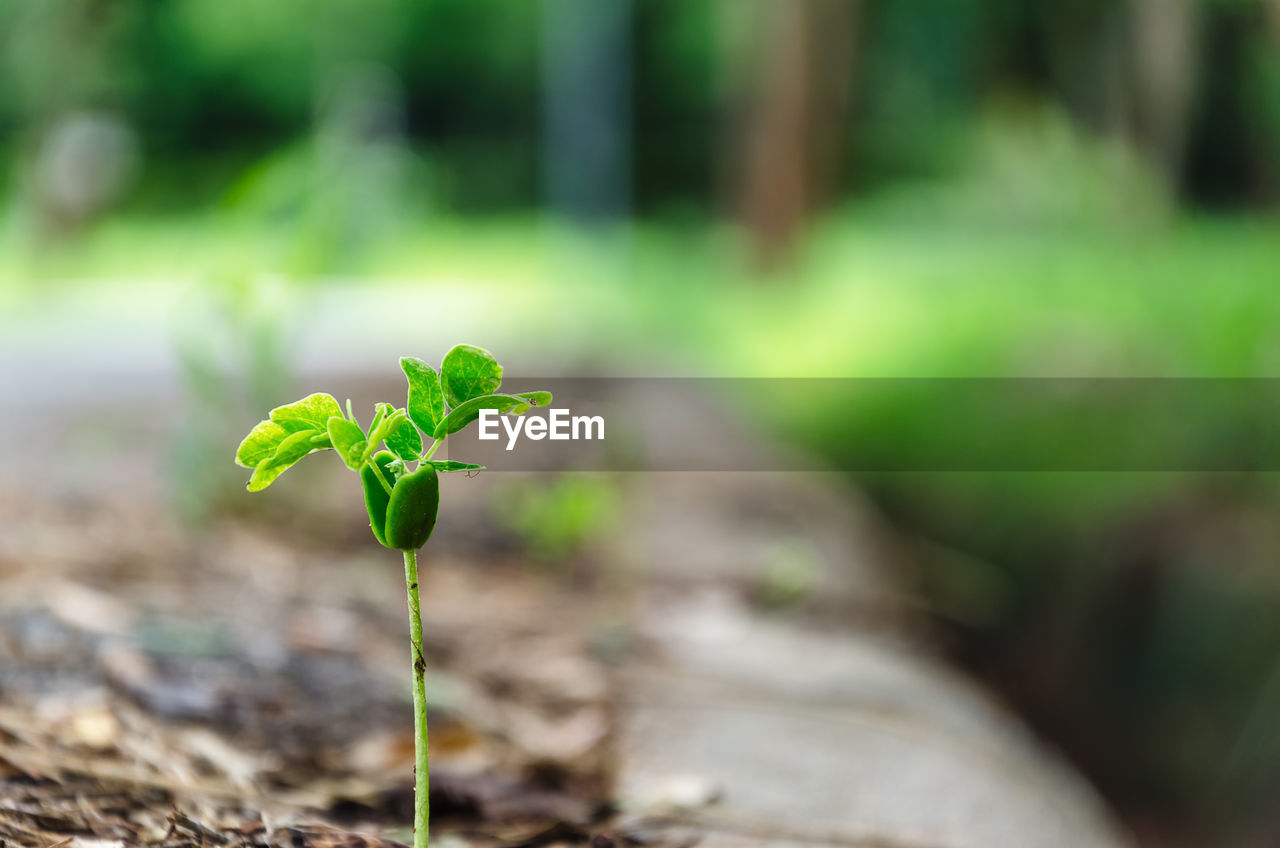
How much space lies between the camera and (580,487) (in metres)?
1.94

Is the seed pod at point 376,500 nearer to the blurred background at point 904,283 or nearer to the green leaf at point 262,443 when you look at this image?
the green leaf at point 262,443

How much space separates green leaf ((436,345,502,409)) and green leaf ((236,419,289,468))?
0.09 metres

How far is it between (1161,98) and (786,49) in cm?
242

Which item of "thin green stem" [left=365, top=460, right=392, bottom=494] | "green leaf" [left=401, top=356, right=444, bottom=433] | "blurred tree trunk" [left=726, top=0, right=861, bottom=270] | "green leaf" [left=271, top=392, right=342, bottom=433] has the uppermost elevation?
"blurred tree trunk" [left=726, top=0, right=861, bottom=270]

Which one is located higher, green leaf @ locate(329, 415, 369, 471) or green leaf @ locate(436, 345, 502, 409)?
green leaf @ locate(436, 345, 502, 409)

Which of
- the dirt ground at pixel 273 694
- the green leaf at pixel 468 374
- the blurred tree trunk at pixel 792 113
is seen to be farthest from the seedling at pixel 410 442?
the blurred tree trunk at pixel 792 113

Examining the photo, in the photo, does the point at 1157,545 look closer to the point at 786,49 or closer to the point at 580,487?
the point at 580,487

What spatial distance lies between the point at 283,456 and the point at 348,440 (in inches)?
1.9

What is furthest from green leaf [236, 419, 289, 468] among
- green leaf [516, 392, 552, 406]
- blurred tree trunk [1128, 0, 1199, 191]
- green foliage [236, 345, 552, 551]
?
blurred tree trunk [1128, 0, 1199, 191]

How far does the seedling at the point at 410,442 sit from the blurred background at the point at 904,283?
1.11m

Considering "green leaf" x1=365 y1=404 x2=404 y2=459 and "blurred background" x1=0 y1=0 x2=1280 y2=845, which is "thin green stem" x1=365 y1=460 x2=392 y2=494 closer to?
"green leaf" x1=365 y1=404 x2=404 y2=459

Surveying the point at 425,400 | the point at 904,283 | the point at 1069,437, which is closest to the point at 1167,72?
the point at 904,283

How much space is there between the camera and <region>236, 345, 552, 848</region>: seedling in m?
0.62

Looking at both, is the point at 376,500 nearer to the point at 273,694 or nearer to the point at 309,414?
the point at 309,414
